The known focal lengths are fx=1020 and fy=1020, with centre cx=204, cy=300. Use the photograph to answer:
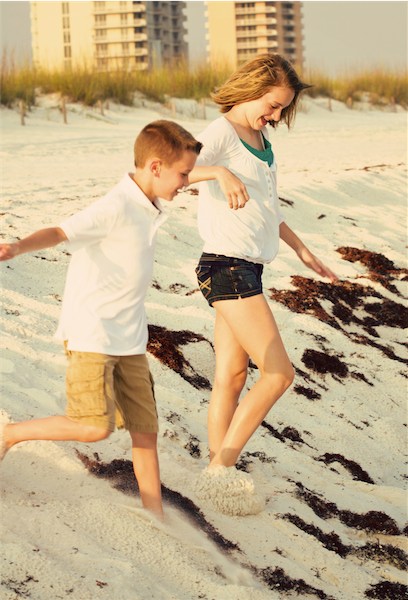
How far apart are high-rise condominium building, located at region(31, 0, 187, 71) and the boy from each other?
7529cm

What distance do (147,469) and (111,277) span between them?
0.77 m

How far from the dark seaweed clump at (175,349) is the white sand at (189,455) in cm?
7

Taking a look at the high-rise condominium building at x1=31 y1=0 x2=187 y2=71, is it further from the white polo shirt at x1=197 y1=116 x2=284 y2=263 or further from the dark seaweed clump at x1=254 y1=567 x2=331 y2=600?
the dark seaweed clump at x1=254 y1=567 x2=331 y2=600

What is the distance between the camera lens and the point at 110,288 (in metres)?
3.62

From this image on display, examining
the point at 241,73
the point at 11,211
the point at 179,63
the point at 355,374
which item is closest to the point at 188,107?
the point at 179,63

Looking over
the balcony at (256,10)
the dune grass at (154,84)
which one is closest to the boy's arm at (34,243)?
the dune grass at (154,84)

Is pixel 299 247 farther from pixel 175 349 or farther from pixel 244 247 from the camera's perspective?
pixel 175 349

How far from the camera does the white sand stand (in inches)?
136

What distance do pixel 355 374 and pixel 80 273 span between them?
122 inches

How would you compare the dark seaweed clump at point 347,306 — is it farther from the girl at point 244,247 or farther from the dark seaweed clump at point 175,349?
the girl at point 244,247

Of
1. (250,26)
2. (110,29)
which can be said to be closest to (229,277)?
(110,29)

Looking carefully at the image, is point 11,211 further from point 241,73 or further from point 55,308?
point 241,73

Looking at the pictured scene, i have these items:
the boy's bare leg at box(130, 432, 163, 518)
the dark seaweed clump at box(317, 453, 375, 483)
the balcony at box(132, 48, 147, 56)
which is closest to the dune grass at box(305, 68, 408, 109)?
the dark seaweed clump at box(317, 453, 375, 483)

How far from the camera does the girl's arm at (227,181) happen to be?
3912mm
